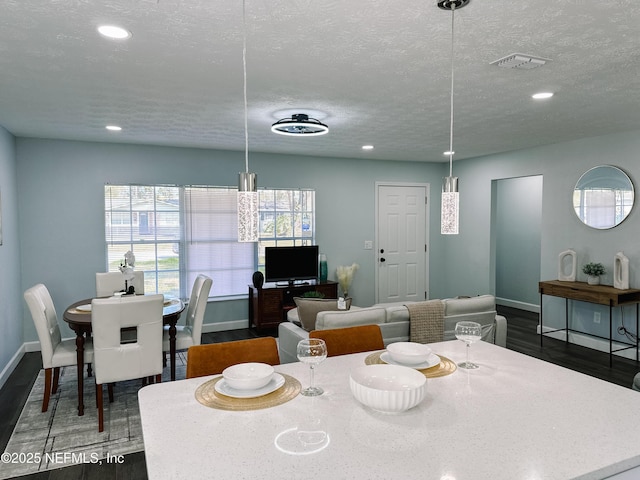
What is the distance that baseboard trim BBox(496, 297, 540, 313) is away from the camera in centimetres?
716

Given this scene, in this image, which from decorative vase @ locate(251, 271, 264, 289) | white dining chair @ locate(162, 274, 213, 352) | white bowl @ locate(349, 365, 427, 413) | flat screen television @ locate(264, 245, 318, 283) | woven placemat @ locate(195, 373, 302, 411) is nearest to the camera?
white bowl @ locate(349, 365, 427, 413)

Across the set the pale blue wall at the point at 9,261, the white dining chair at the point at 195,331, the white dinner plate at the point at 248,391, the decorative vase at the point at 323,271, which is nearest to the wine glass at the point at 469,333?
the white dinner plate at the point at 248,391

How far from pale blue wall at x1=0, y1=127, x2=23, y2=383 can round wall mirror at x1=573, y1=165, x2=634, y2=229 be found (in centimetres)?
631

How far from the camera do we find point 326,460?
1.17 meters

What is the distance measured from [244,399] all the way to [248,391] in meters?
0.06

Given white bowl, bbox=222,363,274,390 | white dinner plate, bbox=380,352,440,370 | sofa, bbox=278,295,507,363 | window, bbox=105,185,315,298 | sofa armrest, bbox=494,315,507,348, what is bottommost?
sofa armrest, bbox=494,315,507,348

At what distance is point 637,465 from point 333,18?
2016 millimetres

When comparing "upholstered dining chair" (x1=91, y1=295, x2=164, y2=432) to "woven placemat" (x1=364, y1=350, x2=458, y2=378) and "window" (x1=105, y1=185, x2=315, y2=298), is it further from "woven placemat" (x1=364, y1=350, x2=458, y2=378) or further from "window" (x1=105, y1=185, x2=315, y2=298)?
"window" (x1=105, y1=185, x2=315, y2=298)

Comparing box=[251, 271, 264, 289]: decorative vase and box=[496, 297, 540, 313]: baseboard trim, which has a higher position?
box=[251, 271, 264, 289]: decorative vase

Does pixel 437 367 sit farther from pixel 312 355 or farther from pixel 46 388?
pixel 46 388

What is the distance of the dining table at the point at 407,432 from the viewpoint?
1.14 meters

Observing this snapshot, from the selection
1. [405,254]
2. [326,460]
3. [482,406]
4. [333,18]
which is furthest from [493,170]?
[326,460]

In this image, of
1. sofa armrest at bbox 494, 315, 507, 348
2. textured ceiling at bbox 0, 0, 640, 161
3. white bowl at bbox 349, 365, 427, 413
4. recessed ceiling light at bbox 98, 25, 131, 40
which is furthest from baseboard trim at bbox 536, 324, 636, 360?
recessed ceiling light at bbox 98, 25, 131, 40

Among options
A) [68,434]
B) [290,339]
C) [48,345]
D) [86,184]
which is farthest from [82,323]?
[86,184]
